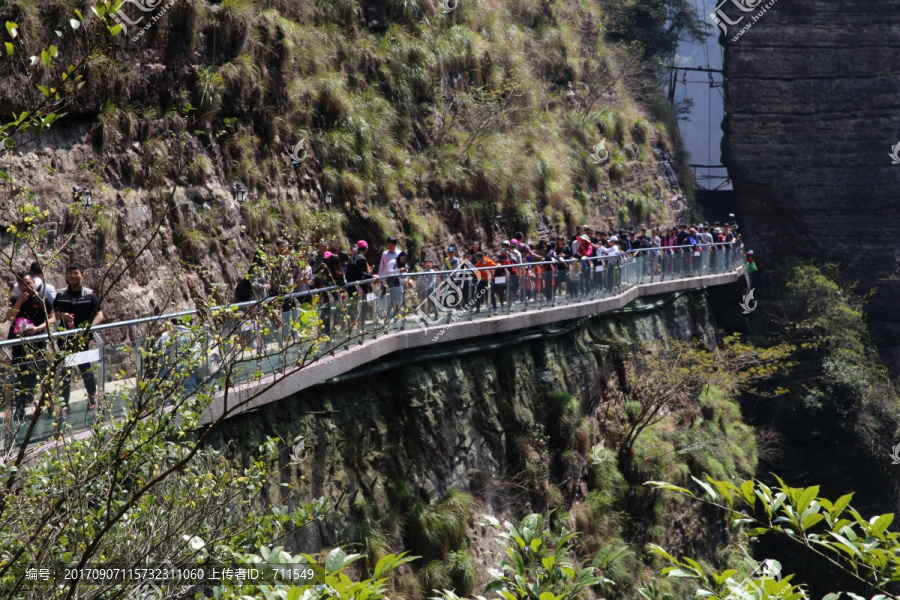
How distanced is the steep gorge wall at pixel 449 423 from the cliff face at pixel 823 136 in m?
17.1

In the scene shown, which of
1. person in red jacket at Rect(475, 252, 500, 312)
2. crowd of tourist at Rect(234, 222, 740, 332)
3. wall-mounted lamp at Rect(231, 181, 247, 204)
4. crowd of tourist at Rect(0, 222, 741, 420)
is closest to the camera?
crowd of tourist at Rect(0, 222, 741, 420)

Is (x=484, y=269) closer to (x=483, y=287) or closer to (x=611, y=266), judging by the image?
(x=483, y=287)

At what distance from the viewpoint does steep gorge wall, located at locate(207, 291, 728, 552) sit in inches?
465

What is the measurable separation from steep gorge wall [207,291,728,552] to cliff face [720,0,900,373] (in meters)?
17.1

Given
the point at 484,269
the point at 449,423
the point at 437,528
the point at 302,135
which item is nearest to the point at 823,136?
the point at 302,135

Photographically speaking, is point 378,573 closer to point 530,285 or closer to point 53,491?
point 53,491

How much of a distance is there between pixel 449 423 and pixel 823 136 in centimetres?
2646

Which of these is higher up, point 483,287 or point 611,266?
point 483,287

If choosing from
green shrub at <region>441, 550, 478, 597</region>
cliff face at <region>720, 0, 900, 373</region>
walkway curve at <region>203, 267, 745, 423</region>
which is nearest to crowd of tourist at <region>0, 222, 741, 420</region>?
walkway curve at <region>203, 267, 745, 423</region>

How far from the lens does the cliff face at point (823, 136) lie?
34469mm

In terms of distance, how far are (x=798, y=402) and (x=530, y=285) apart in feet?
58.7

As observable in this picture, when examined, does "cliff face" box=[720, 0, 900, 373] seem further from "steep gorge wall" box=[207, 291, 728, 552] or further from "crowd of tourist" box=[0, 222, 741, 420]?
"steep gorge wall" box=[207, 291, 728, 552]

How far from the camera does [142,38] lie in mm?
15195

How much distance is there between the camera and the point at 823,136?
34.9 metres
